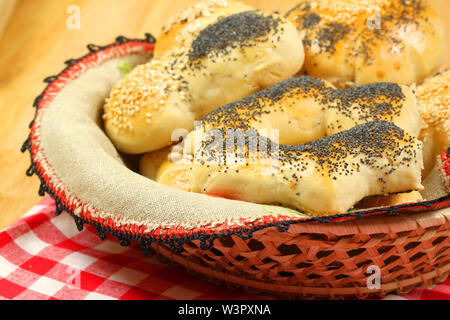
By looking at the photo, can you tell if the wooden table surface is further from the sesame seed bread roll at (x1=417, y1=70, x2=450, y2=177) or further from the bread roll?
the sesame seed bread roll at (x1=417, y1=70, x2=450, y2=177)

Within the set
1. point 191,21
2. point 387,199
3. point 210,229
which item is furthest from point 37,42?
point 387,199

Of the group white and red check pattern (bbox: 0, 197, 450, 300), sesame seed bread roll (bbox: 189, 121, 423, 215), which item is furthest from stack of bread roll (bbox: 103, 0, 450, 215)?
white and red check pattern (bbox: 0, 197, 450, 300)

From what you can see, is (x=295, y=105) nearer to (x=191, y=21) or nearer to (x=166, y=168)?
(x=166, y=168)

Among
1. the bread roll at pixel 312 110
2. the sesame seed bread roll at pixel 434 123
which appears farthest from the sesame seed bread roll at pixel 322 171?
the sesame seed bread roll at pixel 434 123

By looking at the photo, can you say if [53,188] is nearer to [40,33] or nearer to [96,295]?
[96,295]
